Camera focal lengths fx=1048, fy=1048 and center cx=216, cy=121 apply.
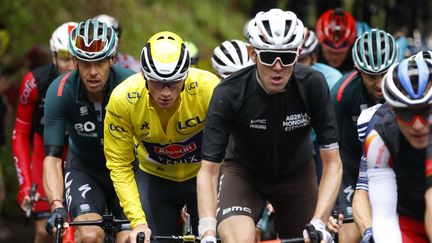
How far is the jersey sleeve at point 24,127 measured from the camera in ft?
32.6

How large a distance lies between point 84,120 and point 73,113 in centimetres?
11

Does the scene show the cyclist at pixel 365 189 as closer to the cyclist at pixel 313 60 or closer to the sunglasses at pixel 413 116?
the sunglasses at pixel 413 116

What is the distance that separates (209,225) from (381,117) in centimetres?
129

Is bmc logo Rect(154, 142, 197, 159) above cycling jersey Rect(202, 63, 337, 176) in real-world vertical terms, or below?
below

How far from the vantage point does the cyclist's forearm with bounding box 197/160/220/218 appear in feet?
22.3

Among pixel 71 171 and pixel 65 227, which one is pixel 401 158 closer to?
pixel 65 227

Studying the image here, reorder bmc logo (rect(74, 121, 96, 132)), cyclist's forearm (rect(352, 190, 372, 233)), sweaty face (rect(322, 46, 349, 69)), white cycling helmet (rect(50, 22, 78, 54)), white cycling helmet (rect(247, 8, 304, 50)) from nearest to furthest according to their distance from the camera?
cyclist's forearm (rect(352, 190, 372, 233)), white cycling helmet (rect(247, 8, 304, 50)), bmc logo (rect(74, 121, 96, 132)), white cycling helmet (rect(50, 22, 78, 54)), sweaty face (rect(322, 46, 349, 69))

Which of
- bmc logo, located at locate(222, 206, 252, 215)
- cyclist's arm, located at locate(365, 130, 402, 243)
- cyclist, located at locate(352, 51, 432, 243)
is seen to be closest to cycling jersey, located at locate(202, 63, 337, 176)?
cyclist, located at locate(352, 51, 432, 243)

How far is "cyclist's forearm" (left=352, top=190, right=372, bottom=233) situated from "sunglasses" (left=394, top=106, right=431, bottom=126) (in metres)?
1.02

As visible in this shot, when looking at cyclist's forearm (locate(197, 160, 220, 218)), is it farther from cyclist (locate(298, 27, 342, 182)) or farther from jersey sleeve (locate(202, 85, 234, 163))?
cyclist (locate(298, 27, 342, 182))

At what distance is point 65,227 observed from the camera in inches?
295

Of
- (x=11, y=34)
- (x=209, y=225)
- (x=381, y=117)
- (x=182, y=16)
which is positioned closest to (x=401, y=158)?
(x=381, y=117)

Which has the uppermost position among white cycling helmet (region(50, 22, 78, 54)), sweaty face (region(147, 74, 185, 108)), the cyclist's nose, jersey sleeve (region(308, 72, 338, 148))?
white cycling helmet (region(50, 22, 78, 54))

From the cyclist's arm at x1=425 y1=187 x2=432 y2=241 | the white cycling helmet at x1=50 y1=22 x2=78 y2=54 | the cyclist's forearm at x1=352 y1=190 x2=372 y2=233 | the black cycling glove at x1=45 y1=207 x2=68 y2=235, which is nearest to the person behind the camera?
the cyclist's arm at x1=425 y1=187 x2=432 y2=241
